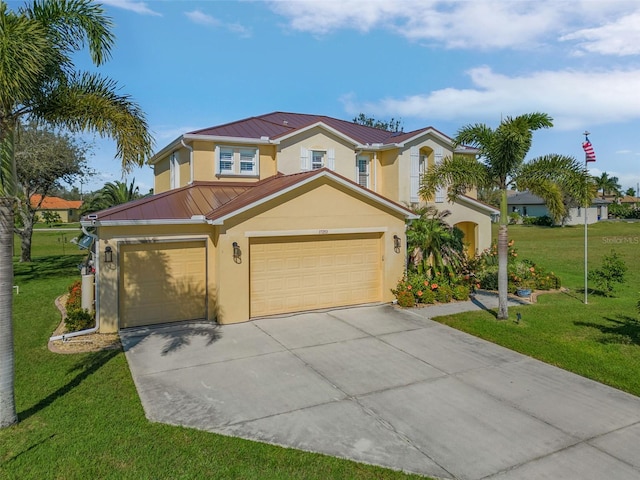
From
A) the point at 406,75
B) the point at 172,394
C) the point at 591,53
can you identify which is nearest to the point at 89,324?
the point at 172,394

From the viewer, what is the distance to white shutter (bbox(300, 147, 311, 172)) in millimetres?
17609

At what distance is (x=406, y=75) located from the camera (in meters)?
18.5

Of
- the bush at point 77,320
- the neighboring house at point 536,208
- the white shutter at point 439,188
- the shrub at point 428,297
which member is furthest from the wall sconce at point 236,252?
the neighboring house at point 536,208

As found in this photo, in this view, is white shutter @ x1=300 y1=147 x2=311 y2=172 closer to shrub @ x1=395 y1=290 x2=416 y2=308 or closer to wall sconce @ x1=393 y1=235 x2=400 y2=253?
wall sconce @ x1=393 y1=235 x2=400 y2=253

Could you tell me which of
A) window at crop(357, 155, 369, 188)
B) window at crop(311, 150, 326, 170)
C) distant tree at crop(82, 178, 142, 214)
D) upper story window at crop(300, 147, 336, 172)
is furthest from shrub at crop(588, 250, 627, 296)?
distant tree at crop(82, 178, 142, 214)

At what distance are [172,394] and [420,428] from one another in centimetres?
435

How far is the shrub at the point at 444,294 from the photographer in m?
15.0

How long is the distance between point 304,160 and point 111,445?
13.3 meters

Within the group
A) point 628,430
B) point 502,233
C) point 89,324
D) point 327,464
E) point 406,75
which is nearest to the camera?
point 327,464

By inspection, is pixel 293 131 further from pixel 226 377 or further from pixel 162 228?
pixel 226 377

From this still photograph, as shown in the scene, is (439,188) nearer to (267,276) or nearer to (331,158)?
(331,158)

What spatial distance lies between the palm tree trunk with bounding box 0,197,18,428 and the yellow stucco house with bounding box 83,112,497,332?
4.82m

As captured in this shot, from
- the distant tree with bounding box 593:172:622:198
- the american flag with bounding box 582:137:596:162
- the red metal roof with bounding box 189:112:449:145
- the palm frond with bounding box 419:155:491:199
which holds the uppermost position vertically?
the distant tree with bounding box 593:172:622:198

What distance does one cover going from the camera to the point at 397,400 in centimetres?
767
